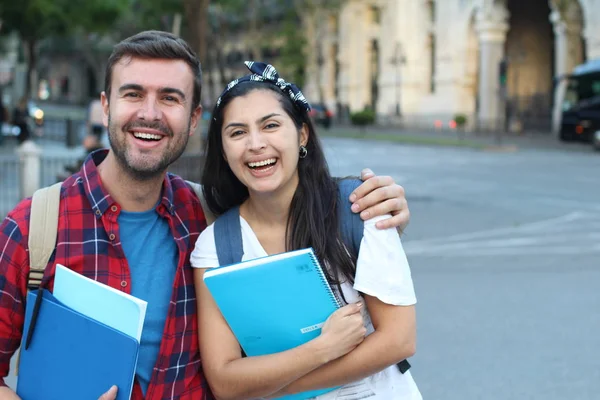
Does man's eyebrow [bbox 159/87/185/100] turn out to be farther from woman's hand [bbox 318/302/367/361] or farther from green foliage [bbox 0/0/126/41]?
green foliage [bbox 0/0/126/41]

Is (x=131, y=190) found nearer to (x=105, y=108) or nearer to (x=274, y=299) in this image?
(x=105, y=108)

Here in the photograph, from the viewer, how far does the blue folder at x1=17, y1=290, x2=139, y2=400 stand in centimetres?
242

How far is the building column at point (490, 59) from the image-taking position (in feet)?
147

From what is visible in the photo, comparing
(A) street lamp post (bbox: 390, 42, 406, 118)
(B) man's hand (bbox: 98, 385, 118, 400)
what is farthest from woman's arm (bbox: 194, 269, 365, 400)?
(A) street lamp post (bbox: 390, 42, 406, 118)

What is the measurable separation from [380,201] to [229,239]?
0.48 meters

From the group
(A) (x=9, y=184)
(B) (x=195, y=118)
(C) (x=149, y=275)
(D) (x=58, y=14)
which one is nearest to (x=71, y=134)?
(D) (x=58, y=14)

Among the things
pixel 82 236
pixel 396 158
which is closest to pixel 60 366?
pixel 82 236

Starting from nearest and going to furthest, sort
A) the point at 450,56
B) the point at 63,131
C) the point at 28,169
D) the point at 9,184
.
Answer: the point at 28,169 < the point at 9,184 < the point at 63,131 < the point at 450,56

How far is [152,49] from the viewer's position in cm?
266

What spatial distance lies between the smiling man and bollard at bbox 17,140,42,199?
11356 millimetres

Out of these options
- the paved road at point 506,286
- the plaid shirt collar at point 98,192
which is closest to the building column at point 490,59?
the paved road at point 506,286

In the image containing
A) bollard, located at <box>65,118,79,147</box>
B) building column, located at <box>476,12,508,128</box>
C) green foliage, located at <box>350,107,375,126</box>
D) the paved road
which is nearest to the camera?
the paved road

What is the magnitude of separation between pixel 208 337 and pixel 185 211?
1.50 ft

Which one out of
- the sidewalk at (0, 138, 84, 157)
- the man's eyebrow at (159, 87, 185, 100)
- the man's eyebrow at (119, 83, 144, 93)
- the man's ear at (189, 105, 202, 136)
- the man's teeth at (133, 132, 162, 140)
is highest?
the man's eyebrow at (119, 83, 144, 93)
